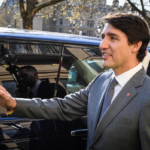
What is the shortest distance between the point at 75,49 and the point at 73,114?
2.51 feet

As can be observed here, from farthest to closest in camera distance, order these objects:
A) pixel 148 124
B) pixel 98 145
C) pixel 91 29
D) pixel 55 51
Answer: pixel 91 29 → pixel 55 51 → pixel 98 145 → pixel 148 124

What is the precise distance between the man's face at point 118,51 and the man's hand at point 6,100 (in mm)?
676

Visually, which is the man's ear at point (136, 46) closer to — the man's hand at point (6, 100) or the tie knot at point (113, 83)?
the tie knot at point (113, 83)

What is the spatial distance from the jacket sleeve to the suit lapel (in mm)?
384

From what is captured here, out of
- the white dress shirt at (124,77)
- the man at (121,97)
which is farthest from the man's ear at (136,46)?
the white dress shirt at (124,77)

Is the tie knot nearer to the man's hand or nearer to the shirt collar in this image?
the shirt collar

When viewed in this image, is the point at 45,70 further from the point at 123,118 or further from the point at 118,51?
the point at 123,118

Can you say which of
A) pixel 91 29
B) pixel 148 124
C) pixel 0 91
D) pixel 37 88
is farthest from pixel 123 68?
pixel 91 29

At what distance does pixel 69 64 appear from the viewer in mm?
2436

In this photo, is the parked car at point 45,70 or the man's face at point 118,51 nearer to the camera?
the man's face at point 118,51

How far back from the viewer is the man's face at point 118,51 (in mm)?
1574

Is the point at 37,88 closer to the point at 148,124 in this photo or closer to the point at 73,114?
the point at 73,114

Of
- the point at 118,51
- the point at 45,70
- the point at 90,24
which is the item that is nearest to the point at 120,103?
the point at 118,51

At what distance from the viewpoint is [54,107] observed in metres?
1.89
